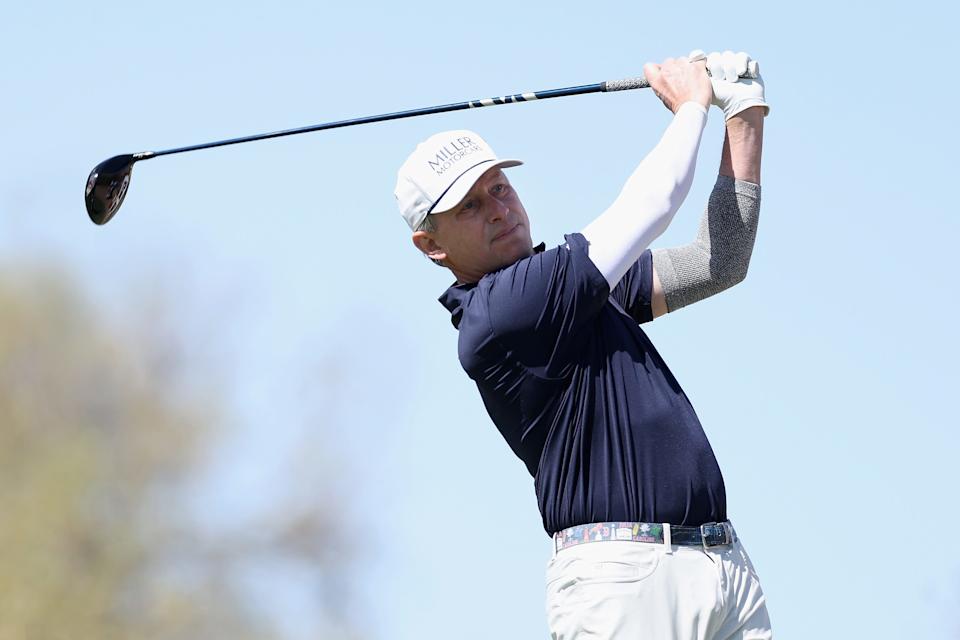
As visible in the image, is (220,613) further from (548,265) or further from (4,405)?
(548,265)

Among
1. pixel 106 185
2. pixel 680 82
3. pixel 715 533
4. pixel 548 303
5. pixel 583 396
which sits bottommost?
pixel 715 533

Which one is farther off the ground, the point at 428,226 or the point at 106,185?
the point at 106,185

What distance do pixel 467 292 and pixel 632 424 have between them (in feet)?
2.12

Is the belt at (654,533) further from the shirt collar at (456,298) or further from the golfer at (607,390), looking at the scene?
the shirt collar at (456,298)

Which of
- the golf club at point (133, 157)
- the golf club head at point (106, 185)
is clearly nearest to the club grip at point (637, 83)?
the golf club at point (133, 157)

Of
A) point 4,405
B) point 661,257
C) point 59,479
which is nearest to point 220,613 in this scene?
point 59,479

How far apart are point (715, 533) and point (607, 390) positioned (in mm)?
468

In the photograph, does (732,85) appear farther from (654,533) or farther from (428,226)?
(654,533)

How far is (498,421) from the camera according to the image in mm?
4805

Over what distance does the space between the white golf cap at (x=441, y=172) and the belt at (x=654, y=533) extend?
0.99 metres

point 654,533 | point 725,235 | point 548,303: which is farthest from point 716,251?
point 654,533

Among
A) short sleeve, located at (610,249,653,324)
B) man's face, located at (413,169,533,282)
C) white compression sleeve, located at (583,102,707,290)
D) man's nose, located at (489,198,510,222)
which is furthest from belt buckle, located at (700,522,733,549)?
man's nose, located at (489,198,510,222)

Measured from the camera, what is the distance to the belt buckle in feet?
14.5

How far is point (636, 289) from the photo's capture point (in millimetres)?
5027
